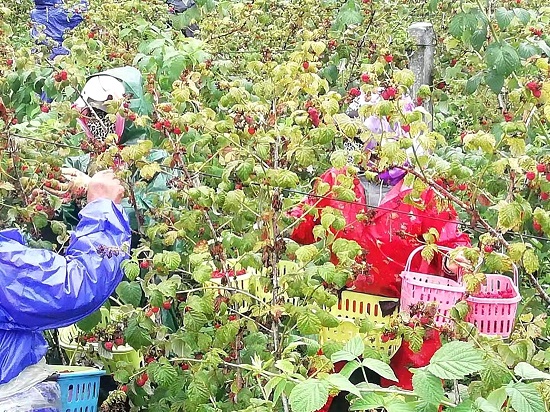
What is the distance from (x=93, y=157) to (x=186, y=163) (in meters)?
0.32

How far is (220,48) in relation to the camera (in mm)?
5688

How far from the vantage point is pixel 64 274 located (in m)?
2.30

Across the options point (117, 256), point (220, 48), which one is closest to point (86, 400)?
point (117, 256)

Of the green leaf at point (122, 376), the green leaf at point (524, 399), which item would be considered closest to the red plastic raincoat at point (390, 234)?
the green leaf at point (122, 376)

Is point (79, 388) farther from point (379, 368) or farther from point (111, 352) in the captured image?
point (379, 368)

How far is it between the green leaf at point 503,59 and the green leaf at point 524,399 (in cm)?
201

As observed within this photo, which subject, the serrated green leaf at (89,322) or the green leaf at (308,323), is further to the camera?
the serrated green leaf at (89,322)

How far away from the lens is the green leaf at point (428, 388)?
1.55 metres

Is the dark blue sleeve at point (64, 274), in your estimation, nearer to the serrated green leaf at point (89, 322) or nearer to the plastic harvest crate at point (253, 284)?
the plastic harvest crate at point (253, 284)

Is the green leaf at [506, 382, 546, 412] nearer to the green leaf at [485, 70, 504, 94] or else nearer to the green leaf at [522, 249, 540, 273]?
the green leaf at [522, 249, 540, 273]

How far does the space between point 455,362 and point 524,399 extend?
133mm

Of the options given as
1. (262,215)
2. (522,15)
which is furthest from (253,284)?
(522,15)

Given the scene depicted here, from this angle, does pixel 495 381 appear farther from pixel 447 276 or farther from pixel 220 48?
pixel 220 48

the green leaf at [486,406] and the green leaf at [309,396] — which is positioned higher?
the green leaf at [309,396]
